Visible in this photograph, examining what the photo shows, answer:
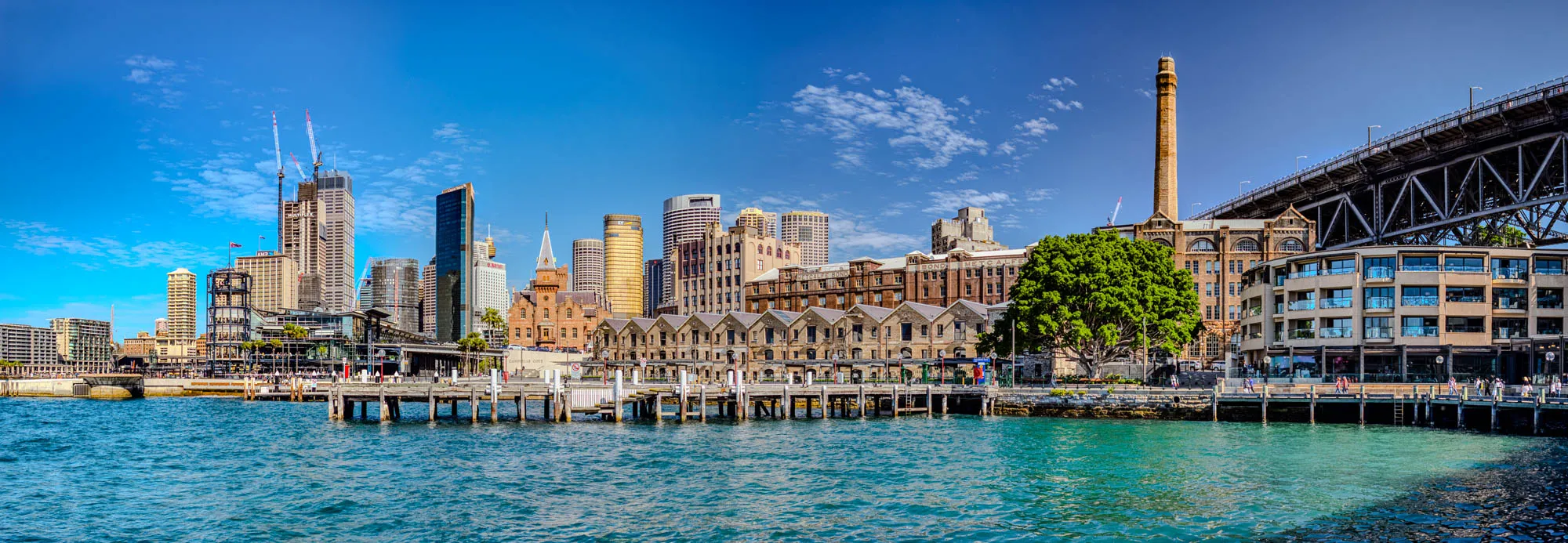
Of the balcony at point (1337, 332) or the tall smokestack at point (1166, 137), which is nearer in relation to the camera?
the balcony at point (1337, 332)

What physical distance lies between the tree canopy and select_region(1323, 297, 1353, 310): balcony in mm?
9743

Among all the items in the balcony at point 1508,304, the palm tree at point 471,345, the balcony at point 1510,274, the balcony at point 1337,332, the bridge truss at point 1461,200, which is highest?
the bridge truss at point 1461,200

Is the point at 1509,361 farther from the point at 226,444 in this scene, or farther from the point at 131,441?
the point at 131,441

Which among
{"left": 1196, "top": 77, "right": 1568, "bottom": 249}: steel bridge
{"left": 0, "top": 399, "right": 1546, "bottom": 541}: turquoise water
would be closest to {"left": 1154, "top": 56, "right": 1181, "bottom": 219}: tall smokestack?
{"left": 1196, "top": 77, "right": 1568, "bottom": 249}: steel bridge

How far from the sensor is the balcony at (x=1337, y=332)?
291 ft

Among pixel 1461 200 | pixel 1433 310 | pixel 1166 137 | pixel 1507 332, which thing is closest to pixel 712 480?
pixel 1433 310

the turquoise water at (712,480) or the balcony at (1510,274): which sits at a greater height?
the balcony at (1510,274)

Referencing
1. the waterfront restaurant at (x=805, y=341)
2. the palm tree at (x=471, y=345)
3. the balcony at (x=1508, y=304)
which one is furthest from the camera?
the palm tree at (x=471, y=345)

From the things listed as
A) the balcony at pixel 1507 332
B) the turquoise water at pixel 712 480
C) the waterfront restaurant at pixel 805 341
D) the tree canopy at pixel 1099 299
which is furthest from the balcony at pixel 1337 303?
the waterfront restaurant at pixel 805 341

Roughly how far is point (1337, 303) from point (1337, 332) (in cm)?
231

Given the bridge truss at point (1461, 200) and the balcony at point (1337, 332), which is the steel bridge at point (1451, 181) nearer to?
the bridge truss at point (1461, 200)

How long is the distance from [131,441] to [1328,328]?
84405 millimetres

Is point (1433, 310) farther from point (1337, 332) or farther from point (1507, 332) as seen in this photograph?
point (1337, 332)

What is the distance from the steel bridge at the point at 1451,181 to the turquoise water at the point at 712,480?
4606 cm
